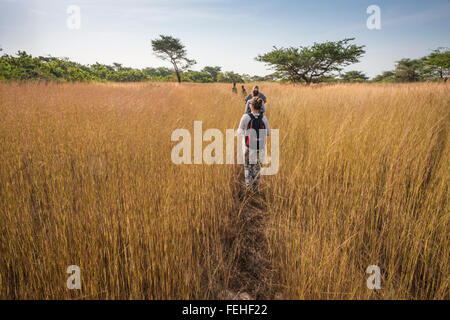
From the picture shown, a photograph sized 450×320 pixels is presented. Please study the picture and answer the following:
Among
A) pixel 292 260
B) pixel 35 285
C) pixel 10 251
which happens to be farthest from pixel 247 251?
pixel 10 251

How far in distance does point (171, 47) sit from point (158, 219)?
1003 inches

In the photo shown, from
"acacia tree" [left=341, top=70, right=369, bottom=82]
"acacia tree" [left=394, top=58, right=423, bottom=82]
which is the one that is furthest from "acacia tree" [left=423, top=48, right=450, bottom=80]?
"acacia tree" [left=341, top=70, right=369, bottom=82]

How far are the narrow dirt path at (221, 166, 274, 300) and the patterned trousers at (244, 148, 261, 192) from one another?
14.0 inches

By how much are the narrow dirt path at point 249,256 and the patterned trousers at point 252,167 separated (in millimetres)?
354

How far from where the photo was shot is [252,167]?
2400 millimetres

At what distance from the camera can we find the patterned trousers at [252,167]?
231 centimetres

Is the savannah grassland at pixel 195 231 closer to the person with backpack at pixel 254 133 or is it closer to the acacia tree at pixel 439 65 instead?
the person with backpack at pixel 254 133

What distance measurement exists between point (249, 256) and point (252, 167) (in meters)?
1.16

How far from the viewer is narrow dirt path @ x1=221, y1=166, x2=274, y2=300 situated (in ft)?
4.04

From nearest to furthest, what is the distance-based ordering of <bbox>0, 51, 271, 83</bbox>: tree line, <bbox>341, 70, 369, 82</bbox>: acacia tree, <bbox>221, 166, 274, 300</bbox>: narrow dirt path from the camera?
1. <bbox>221, 166, 274, 300</bbox>: narrow dirt path
2. <bbox>0, 51, 271, 83</bbox>: tree line
3. <bbox>341, 70, 369, 82</bbox>: acacia tree
